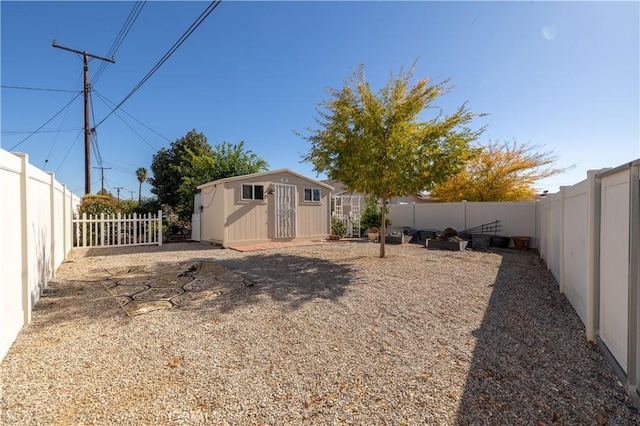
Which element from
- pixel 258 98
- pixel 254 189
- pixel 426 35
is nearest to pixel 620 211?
pixel 426 35

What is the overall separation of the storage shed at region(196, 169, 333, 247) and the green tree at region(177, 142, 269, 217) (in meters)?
3.22

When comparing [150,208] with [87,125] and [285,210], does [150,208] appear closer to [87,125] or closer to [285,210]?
[87,125]

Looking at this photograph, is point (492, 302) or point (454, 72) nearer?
point (492, 302)

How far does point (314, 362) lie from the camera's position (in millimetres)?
2607

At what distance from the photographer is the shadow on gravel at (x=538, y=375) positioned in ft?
6.33

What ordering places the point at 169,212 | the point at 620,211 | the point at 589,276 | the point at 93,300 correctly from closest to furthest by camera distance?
the point at 620,211
the point at 589,276
the point at 93,300
the point at 169,212

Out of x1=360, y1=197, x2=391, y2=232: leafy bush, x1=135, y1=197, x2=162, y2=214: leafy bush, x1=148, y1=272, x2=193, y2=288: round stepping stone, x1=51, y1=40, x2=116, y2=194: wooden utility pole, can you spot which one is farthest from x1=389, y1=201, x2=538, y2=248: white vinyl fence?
x1=51, y1=40, x2=116, y2=194: wooden utility pole

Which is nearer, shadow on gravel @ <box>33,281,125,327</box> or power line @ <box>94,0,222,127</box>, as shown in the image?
shadow on gravel @ <box>33,281,125,327</box>

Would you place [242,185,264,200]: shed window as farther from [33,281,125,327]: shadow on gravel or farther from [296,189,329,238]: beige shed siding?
[33,281,125,327]: shadow on gravel

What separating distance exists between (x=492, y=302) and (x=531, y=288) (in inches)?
59.0

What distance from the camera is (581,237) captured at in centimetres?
377

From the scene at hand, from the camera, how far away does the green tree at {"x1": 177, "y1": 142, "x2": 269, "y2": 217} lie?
50.9ft

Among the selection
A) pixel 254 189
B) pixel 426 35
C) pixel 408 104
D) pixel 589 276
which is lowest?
pixel 589 276

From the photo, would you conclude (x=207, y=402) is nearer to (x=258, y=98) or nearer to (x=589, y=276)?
(x=589, y=276)
